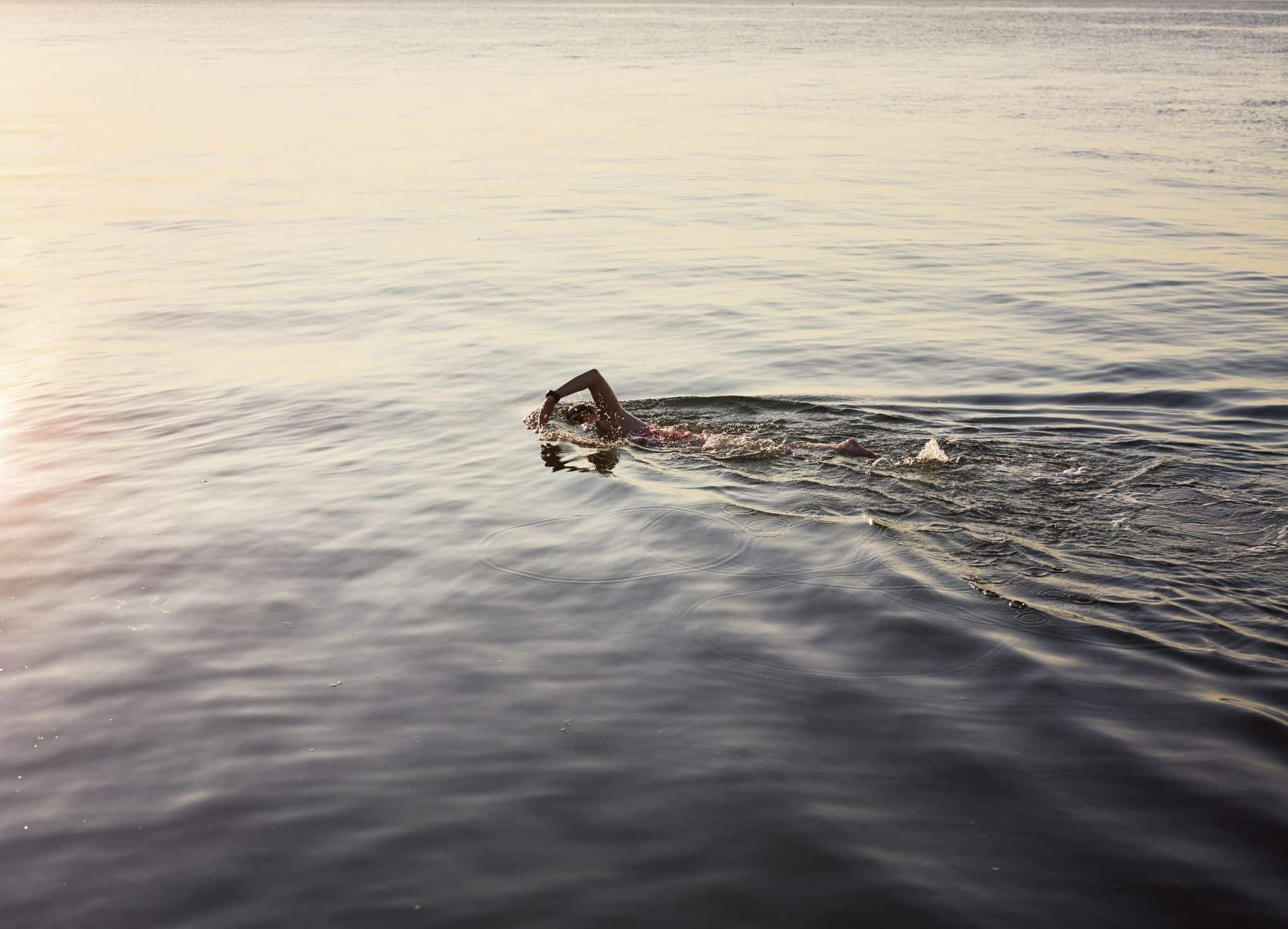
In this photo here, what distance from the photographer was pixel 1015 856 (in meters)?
5.59

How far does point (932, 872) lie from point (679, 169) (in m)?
27.8

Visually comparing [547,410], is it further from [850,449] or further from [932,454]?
[932,454]

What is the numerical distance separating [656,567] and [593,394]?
10.3 feet

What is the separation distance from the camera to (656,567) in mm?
9227

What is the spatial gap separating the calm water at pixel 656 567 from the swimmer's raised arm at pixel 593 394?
19.5 inches

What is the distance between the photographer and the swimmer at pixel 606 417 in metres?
11.6

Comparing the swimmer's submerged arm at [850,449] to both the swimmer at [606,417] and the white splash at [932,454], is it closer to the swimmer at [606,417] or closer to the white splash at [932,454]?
the swimmer at [606,417]

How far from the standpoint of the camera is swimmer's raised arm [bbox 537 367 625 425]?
11.6m

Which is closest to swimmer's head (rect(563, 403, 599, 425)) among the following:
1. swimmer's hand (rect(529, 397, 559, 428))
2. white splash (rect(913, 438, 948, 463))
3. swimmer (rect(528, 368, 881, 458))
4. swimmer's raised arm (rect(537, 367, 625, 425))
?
swimmer (rect(528, 368, 881, 458))

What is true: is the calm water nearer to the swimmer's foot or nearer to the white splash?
the white splash

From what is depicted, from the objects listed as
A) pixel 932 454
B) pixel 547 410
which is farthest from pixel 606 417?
pixel 932 454

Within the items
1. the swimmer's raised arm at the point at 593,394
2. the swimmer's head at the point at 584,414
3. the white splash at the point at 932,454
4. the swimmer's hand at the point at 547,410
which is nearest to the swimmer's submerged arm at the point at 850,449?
the white splash at the point at 932,454

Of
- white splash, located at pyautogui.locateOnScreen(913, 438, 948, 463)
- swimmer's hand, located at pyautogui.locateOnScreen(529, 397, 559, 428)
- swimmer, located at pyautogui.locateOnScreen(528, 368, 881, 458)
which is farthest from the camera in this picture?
swimmer's hand, located at pyautogui.locateOnScreen(529, 397, 559, 428)

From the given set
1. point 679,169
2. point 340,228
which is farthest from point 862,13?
point 340,228
